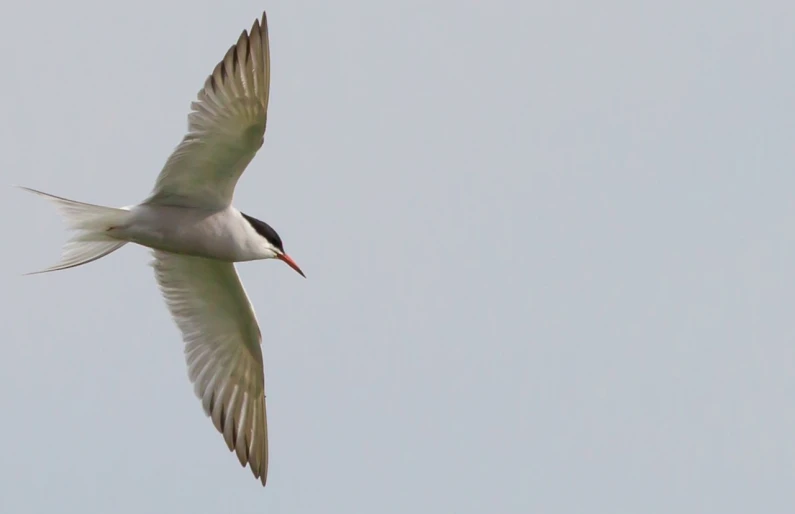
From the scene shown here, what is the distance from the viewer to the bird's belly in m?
9.73

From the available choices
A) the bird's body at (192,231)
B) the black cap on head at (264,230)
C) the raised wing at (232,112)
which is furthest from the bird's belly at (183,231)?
the raised wing at (232,112)

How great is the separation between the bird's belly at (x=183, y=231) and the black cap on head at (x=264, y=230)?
0.24 m

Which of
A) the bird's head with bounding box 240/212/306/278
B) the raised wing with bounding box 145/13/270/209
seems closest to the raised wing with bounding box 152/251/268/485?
the bird's head with bounding box 240/212/306/278

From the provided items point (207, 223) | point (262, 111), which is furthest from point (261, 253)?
point (262, 111)

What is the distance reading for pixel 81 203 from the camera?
9445mm

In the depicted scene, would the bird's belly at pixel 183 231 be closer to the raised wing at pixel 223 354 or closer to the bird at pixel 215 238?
the bird at pixel 215 238

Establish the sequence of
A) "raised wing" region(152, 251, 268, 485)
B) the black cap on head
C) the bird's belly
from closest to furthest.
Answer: the bird's belly, the black cap on head, "raised wing" region(152, 251, 268, 485)

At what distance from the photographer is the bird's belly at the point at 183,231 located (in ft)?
31.9

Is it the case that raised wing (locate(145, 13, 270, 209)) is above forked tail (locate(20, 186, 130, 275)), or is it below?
above

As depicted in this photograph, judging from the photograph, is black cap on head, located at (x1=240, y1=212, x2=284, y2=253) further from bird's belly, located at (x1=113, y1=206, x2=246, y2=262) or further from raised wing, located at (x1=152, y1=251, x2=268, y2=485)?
raised wing, located at (x1=152, y1=251, x2=268, y2=485)

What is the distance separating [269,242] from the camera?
1025 cm

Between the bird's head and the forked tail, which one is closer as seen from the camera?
the forked tail

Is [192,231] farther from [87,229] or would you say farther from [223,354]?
[223,354]

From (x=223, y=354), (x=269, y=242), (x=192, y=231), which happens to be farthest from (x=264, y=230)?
(x=223, y=354)
